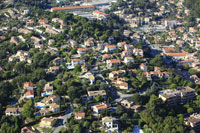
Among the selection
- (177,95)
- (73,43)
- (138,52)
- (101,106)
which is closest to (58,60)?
(73,43)

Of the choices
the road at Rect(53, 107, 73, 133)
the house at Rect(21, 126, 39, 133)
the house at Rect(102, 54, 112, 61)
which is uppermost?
the house at Rect(102, 54, 112, 61)

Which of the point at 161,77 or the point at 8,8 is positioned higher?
the point at 8,8

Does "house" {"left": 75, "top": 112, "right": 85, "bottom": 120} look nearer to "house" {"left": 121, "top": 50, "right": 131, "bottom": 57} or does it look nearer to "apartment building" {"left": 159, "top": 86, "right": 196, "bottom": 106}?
"apartment building" {"left": 159, "top": 86, "right": 196, "bottom": 106}

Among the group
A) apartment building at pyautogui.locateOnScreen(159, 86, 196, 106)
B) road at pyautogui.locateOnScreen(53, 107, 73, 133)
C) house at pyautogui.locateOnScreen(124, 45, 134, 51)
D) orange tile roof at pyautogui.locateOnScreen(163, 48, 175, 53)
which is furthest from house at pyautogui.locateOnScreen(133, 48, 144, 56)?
road at pyautogui.locateOnScreen(53, 107, 73, 133)

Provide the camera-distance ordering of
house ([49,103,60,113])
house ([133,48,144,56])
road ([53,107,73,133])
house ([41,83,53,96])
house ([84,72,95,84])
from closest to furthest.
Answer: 1. road ([53,107,73,133])
2. house ([49,103,60,113])
3. house ([41,83,53,96])
4. house ([84,72,95,84])
5. house ([133,48,144,56])

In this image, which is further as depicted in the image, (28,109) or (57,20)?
(57,20)

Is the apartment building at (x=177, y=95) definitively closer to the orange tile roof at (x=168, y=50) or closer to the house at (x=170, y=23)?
the orange tile roof at (x=168, y=50)

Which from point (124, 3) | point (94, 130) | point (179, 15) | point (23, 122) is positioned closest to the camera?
point (94, 130)

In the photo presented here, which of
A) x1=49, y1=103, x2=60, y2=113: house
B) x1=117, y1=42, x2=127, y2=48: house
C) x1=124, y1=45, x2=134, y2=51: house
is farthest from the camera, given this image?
x1=117, y1=42, x2=127, y2=48: house

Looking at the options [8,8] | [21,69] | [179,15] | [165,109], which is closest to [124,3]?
[179,15]

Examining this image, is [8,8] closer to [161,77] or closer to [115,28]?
[115,28]

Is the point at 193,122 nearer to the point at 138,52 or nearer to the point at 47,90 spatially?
the point at 47,90
